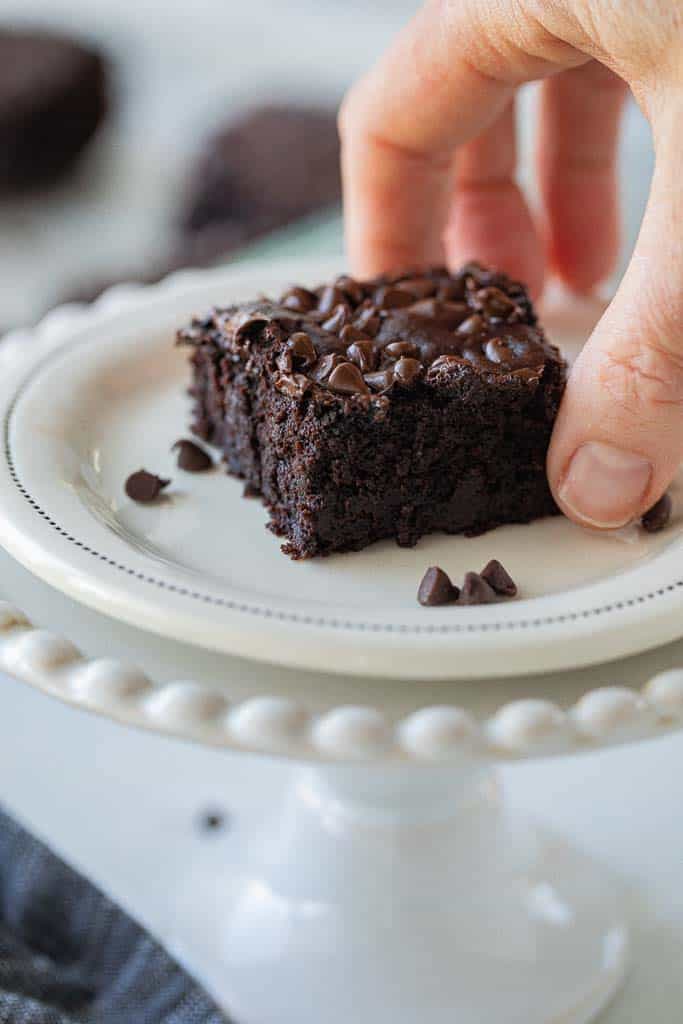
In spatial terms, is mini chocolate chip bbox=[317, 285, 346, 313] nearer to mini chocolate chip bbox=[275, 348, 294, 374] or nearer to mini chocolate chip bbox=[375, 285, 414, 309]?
mini chocolate chip bbox=[375, 285, 414, 309]

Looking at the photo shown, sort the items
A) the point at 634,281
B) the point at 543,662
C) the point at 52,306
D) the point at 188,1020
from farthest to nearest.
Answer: the point at 52,306, the point at 188,1020, the point at 634,281, the point at 543,662

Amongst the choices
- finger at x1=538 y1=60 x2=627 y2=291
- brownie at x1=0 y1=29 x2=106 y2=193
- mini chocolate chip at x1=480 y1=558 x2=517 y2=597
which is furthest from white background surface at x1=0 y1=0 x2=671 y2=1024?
brownie at x1=0 y1=29 x2=106 y2=193

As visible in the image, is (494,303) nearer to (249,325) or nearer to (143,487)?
(249,325)

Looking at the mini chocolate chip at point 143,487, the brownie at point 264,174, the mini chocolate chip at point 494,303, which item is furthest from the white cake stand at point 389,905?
the brownie at point 264,174

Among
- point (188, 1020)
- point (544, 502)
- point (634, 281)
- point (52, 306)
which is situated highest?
point (634, 281)

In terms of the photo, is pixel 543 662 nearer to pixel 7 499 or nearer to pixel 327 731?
pixel 327 731

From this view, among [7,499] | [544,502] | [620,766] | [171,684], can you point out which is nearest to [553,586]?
[544,502]

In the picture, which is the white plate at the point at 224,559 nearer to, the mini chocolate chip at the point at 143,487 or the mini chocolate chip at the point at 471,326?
the mini chocolate chip at the point at 143,487
